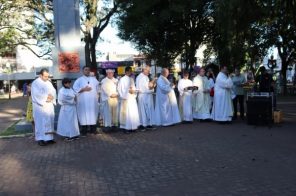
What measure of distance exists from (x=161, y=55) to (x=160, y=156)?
769 inches

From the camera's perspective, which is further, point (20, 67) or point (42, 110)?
point (20, 67)

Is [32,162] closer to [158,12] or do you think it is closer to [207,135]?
[207,135]

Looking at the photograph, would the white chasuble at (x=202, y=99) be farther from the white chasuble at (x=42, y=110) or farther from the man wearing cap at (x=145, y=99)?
the white chasuble at (x=42, y=110)

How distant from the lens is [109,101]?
10.2m

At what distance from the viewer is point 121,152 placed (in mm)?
7633

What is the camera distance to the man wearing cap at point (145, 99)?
10406 millimetres

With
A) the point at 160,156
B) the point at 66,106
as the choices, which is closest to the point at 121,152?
the point at 160,156

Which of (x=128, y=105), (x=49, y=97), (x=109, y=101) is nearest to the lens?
(x=49, y=97)

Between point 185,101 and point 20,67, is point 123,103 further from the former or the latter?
point 20,67

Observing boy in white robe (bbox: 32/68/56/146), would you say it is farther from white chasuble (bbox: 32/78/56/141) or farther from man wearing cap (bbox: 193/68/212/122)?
man wearing cap (bbox: 193/68/212/122)

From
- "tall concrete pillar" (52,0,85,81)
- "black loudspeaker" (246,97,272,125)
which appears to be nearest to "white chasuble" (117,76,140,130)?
"tall concrete pillar" (52,0,85,81)

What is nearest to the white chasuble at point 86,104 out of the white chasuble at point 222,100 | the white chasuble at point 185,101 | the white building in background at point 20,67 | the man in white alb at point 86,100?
the man in white alb at point 86,100

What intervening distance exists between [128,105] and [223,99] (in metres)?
3.28

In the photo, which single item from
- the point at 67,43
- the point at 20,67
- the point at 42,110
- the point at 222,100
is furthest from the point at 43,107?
the point at 20,67
